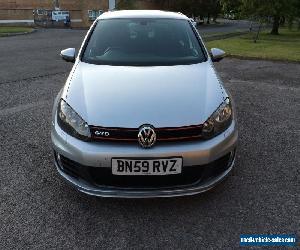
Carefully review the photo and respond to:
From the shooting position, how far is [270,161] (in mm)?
4137

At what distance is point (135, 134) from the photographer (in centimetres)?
286

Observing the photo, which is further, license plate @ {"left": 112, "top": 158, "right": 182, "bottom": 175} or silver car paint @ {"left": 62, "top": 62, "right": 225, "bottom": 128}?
silver car paint @ {"left": 62, "top": 62, "right": 225, "bottom": 128}

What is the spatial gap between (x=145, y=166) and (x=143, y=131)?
266mm

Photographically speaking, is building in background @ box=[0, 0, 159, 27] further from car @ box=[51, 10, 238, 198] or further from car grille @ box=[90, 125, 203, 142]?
car grille @ box=[90, 125, 203, 142]

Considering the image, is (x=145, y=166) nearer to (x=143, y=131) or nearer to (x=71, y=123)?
(x=143, y=131)

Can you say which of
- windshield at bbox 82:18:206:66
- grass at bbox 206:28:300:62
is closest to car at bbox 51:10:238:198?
windshield at bbox 82:18:206:66

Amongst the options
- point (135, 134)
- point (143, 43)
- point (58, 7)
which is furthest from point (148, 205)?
point (58, 7)

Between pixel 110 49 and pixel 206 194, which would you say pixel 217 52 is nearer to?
pixel 110 49

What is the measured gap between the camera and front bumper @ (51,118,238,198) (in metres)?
2.81

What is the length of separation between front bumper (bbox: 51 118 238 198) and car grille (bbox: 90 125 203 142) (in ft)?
0.15

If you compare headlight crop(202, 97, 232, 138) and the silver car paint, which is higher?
the silver car paint

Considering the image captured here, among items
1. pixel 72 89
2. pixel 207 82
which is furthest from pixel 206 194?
pixel 72 89

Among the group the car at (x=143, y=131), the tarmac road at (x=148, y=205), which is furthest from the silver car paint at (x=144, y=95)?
the tarmac road at (x=148, y=205)

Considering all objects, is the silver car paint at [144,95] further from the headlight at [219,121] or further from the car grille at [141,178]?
the car grille at [141,178]
